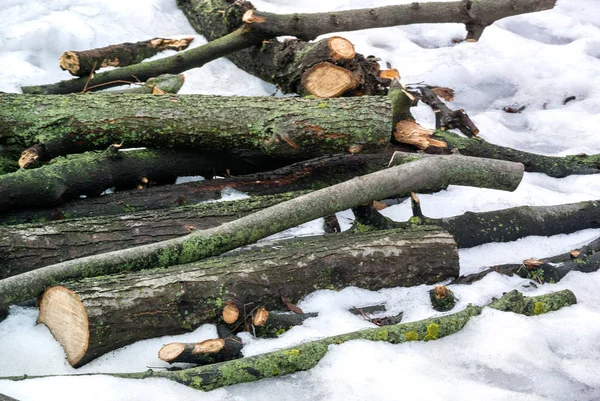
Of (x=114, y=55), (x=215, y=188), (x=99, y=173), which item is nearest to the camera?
(x=99, y=173)

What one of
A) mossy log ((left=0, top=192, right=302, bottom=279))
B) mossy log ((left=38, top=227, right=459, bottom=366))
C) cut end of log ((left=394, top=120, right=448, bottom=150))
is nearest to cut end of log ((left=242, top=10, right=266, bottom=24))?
cut end of log ((left=394, top=120, right=448, bottom=150))

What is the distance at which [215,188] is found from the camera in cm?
421

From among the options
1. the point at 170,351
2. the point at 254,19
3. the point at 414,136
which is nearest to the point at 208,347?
the point at 170,351

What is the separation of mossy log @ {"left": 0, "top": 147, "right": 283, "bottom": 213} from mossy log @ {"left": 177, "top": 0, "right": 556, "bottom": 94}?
3.93 feet

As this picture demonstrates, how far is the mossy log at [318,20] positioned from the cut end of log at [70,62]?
4.28 ft

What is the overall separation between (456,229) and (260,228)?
4.68ft

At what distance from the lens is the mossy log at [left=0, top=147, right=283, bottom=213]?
3.71m

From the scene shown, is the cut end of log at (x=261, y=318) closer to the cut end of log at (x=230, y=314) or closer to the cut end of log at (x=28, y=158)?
the cut end of log at (x=230, y=314)

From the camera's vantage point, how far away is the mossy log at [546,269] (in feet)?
12.6

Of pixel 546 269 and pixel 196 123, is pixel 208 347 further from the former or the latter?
pixel 546 269

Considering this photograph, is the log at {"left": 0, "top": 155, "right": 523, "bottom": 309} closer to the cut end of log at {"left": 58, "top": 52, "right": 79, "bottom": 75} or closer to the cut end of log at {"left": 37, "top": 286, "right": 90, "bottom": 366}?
the cut end of log at {"left": 37, "top": 286, "right": 90, "bottom": 366}

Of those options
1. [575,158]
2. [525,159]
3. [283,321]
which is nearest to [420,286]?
[283,321]

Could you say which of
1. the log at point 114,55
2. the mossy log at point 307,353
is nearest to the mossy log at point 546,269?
the mossy log at point 307,353

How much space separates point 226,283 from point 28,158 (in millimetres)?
1559
